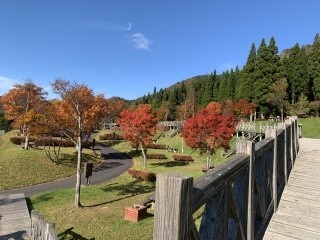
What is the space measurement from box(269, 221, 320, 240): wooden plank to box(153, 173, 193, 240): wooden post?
5.97 m

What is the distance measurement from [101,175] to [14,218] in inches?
631

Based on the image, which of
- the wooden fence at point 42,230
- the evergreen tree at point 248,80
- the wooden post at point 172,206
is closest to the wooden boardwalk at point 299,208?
the wooden fence at point 42,230

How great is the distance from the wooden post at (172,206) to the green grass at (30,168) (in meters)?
27.9

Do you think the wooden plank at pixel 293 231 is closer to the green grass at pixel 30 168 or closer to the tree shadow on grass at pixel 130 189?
the tree shadow on grass at pixel 130 189

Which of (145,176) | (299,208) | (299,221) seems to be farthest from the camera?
(145,176)

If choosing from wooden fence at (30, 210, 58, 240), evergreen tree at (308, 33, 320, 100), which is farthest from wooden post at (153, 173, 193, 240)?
evergreen tree at (308, 33, 320, 100)

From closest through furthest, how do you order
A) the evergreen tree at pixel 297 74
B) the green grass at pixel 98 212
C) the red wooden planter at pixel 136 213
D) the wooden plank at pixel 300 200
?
the wooden plank at pixel 300 200 < the green grass at pixel 98 212 < the red wooden planter at pixel 136 213 < the evergreen tree at pixel 297 74

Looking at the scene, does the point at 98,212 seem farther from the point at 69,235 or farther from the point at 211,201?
the point at 211,201

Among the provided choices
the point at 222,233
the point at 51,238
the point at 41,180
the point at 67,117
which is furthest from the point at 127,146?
the point at 222,233

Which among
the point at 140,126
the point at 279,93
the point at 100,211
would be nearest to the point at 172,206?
the point at 100,211

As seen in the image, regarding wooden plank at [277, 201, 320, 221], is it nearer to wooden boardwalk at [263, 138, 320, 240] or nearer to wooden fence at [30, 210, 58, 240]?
wooden boardwalk at [263, 138, 320, 240]

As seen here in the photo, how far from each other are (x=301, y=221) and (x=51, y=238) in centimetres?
624

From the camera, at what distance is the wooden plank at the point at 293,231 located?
7.08 m

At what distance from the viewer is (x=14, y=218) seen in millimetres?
16516
